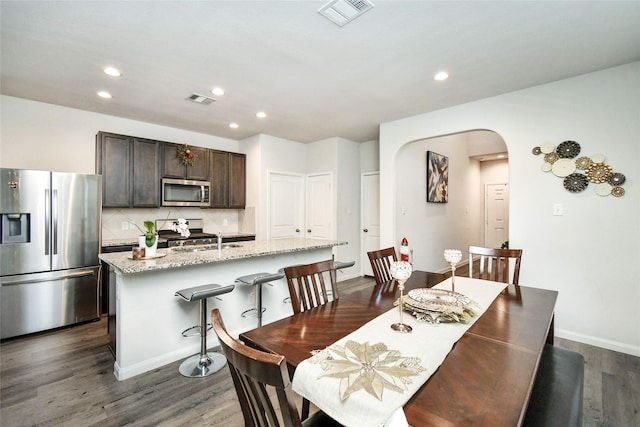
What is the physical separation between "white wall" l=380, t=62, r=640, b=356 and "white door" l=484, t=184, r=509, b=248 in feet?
15.4

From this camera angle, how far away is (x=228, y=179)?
5.04m

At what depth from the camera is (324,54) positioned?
2.44 metres

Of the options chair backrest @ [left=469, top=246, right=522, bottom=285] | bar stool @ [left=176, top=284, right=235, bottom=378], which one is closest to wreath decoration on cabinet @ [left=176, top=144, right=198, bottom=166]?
bar stool @ [left=176, top=284, right=235, bottom=378]

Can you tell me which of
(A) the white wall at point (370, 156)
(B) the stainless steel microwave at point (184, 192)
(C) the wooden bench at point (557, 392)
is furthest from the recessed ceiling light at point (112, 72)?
(A) the white wall at point (370, 156)

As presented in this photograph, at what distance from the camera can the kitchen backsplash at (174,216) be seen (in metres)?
4.09

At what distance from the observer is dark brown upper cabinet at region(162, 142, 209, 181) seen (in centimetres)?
430

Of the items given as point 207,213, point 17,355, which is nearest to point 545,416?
point 17,355

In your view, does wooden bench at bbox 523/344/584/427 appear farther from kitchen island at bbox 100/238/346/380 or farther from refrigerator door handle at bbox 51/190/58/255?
refrigerator door handle at bbox 51/190/58/255

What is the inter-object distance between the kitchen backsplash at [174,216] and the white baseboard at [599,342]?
4.35 meters

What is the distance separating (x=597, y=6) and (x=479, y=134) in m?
5.14

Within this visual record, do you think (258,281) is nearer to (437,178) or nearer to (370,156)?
(370,156)

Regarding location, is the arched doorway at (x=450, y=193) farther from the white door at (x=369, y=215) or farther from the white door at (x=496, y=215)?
the white door at (x=369, y=215)

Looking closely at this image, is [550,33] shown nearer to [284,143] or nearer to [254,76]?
[254,76]

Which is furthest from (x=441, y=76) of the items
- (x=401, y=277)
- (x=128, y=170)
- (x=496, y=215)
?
(x=496, y=215)
